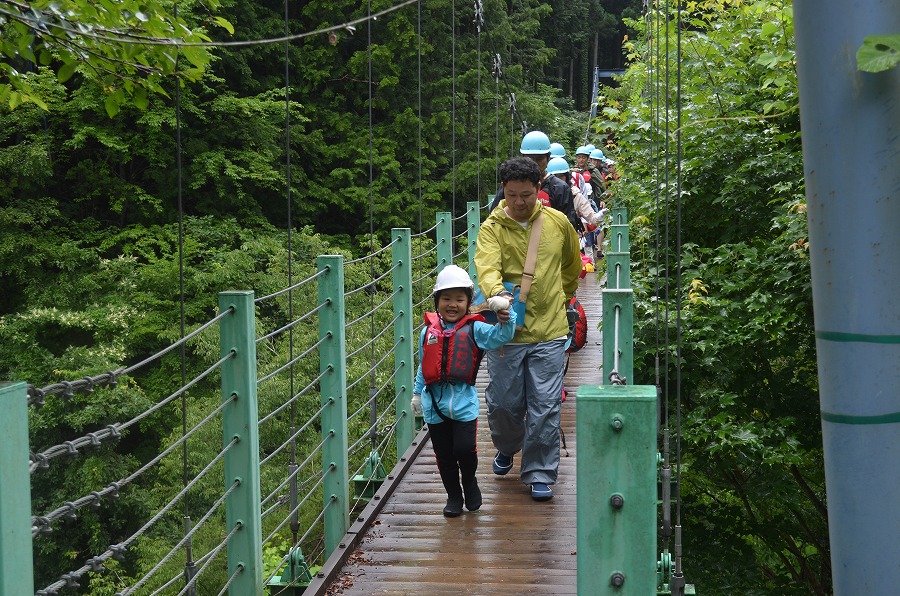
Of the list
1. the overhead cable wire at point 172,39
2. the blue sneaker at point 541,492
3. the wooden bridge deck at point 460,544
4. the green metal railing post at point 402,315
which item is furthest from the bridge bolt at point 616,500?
the green metal railing post at point 402,315

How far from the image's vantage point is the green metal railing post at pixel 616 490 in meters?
1.53

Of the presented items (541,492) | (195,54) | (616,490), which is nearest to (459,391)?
(541,492)

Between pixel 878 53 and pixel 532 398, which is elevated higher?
pixel 878 53

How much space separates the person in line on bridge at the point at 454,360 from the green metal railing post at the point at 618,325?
1.65 feet

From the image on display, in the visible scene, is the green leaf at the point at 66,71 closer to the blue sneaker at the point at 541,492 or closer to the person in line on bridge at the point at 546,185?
the person in line on bridge at the point at 546,185

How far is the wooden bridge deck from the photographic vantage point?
322cm

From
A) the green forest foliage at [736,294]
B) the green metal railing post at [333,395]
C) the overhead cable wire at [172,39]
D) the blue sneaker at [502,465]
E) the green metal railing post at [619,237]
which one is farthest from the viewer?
the green metal railing post at [619,237]

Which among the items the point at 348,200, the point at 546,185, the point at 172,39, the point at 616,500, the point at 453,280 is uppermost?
the point at 348,200

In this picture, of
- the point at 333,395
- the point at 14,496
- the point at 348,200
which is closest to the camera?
the point at 14,496

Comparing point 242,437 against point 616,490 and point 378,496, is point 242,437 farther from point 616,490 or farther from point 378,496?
point 378,496

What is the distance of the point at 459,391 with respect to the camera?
12.0 ft

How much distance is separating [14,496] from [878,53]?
124 centimetres

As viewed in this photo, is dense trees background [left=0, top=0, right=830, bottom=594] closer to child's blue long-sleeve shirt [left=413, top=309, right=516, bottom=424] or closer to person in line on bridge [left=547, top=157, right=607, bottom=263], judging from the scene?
person in line on bridge [left=547, top=157, right=607, bottom=263]

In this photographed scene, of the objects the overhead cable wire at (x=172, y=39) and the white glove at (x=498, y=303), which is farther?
the white glove at (x=498, y=303)
